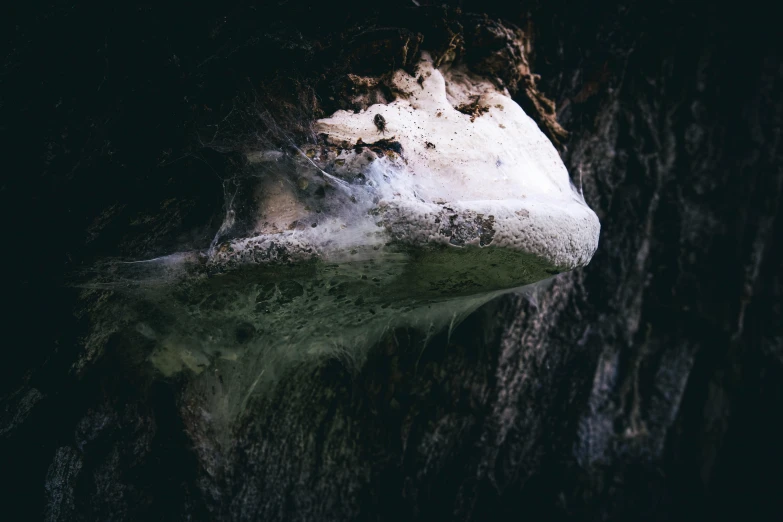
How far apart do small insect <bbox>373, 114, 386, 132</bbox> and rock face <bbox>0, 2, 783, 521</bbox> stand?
0.07 metres

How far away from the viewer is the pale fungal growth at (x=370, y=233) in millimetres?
632

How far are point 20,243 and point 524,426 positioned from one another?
102 cm

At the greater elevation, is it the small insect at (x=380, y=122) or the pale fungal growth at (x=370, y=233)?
the small insect at (x=380, y=122)

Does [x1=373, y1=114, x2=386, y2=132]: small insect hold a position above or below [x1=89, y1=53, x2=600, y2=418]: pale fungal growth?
above

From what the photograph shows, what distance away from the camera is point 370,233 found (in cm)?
63

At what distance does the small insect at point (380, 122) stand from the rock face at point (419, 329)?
0.07 metres

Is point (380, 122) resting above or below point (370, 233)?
above

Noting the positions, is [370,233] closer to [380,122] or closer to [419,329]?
[380,122]

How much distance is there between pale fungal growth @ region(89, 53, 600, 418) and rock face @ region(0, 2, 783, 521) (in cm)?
3

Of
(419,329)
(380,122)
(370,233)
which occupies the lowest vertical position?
(419,329)

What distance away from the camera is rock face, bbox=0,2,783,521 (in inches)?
25.5

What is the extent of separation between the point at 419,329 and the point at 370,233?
368mm

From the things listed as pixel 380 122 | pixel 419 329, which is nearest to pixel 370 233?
pixel 380 122

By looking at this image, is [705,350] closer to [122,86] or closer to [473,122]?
[473,122]
